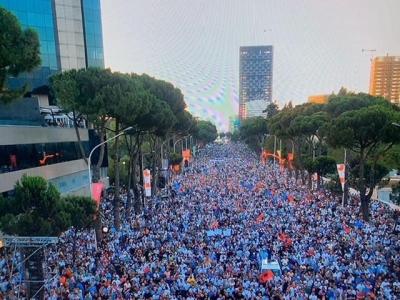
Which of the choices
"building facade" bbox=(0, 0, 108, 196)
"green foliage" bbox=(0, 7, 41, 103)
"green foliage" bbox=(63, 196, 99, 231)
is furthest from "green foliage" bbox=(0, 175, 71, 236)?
"building facade" bbox=(0, 0, 108, 196)

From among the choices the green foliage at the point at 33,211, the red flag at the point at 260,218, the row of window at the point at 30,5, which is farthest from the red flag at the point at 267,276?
the row of window at the point at 30,5

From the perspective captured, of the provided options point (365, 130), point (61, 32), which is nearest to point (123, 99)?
point (365, 130)

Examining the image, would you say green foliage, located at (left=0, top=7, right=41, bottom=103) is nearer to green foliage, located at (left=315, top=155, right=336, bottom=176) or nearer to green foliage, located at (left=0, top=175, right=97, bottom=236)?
green foliage, located at (left=0, top=175, right=97, bottom=236)

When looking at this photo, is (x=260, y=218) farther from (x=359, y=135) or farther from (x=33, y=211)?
(x=33, y=211)

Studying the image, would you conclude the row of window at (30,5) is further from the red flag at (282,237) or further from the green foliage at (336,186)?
the green foliage at (336,186)

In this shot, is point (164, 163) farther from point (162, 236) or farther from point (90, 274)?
point (90, 274)

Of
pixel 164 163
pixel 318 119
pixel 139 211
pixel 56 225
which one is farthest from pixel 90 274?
pixel 318 119

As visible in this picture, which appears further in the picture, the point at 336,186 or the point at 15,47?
the point at 336,186

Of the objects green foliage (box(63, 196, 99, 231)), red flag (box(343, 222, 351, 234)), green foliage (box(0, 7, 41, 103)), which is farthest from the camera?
red flag (box(343, 222, 351, 234))
